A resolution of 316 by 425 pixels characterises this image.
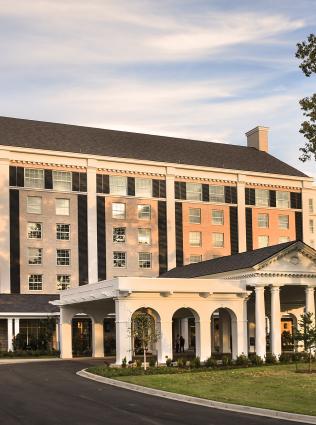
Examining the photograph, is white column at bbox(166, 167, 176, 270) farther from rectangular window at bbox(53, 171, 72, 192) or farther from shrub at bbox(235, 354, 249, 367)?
shrub at bbox(235, 354, 249, 367)

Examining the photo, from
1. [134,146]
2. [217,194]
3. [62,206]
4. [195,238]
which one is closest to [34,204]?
[62,206]

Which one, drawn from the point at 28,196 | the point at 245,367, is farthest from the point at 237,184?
the point at 245,367

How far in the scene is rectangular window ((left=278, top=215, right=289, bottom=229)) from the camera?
87.3 metres

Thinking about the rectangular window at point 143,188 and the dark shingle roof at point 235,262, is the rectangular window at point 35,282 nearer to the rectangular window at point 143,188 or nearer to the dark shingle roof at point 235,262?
the rectangular window at point 143,188

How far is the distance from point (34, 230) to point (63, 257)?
3.96 metres

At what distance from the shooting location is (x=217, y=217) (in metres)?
83.1

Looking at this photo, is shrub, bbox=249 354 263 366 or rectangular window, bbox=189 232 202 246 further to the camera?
rectangular window, bbox=189 232 202 246

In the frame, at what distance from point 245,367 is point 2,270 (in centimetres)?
3432

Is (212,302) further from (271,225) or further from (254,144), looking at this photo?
(254,144)

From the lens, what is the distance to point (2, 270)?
2766 inches

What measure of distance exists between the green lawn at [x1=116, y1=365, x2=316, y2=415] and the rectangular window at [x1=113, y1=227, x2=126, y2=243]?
37.2m

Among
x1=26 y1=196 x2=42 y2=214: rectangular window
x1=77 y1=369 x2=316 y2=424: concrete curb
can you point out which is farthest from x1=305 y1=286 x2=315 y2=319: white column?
x1=26 y1=196 x2=42 y2=214: rectangular window

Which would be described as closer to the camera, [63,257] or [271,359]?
[271,359]

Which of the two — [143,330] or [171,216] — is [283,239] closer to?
[171,216]
